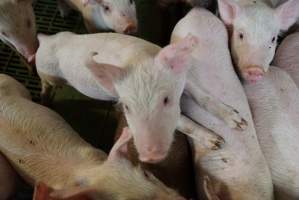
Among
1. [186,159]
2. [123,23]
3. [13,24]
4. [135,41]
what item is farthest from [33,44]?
[186,159]

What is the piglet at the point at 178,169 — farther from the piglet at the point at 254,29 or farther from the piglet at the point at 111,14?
the piglet at the point at 111,14

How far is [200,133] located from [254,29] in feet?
1.30

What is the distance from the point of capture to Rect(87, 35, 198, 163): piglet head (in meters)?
1.37

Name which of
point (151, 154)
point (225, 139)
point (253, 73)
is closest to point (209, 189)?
point (225, 139)

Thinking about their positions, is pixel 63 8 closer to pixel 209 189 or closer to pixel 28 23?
pixel 28 23

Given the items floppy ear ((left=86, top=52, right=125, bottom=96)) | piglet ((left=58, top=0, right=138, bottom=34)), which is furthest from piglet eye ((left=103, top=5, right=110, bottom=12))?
floppy ear ((left=86, top=52, right=125, bottom=96))

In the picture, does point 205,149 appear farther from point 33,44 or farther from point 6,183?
point 33,44

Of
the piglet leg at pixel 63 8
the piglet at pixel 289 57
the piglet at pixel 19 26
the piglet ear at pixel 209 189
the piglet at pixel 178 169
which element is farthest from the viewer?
the piglet leg at pixel 63 8

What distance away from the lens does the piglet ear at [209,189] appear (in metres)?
1.49

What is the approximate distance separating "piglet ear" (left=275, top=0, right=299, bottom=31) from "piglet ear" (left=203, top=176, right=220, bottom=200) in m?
0.61

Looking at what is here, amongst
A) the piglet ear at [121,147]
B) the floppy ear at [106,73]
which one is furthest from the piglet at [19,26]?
the piglet ear at [121,147]

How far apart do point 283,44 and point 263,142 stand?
44cm

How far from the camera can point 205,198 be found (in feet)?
5.40

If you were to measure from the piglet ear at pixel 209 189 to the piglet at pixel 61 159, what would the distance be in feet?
0.37
